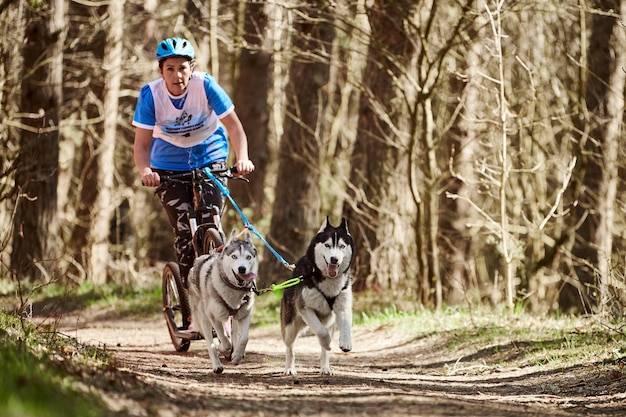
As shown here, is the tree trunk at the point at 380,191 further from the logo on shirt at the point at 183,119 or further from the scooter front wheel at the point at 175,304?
the logo on shirt at the point at 183,119

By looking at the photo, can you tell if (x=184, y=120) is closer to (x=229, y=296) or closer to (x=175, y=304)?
(x=229, y=296)

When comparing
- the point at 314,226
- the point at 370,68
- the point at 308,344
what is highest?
the point at 370,68

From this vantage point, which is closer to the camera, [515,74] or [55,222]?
[55,222]

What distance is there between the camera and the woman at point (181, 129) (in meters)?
7.74

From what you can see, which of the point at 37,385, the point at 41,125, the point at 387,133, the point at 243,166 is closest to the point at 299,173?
the point at 387,133

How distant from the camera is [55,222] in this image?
48.4ft

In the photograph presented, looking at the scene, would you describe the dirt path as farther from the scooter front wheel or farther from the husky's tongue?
the husky's tongue

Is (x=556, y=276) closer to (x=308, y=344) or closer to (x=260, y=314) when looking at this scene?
(x=260, y=314)

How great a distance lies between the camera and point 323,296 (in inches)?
274

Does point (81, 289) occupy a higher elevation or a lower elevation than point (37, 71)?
lower

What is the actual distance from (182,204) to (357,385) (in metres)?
2.58

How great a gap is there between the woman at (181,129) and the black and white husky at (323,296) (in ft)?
3.36

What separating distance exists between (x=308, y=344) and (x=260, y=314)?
8.12 feet

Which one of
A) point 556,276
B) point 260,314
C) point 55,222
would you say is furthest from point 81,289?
point 556,276
